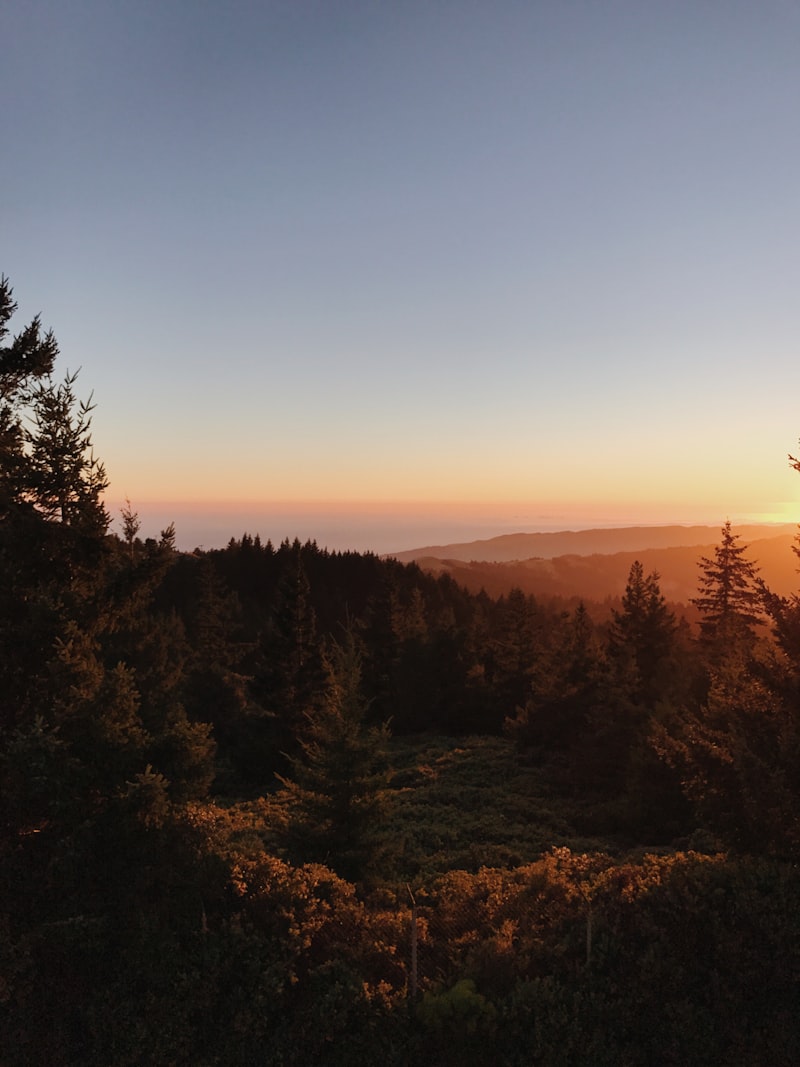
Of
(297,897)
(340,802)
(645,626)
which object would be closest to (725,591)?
(645,626)

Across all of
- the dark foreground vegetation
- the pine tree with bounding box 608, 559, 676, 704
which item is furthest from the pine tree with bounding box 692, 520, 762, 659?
the dark foreground vegetation

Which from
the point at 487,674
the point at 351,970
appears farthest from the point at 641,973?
the point at 487,674

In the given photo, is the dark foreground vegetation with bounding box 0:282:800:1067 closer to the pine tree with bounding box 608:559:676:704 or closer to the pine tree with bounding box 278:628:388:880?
the pine tree with bounding box 278:628:388:880

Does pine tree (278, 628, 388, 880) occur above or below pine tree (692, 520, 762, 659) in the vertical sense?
below

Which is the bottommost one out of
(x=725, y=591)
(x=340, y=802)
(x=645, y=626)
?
(x=340, y=802)

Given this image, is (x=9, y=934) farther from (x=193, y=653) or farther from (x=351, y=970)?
(x=193, y=653)

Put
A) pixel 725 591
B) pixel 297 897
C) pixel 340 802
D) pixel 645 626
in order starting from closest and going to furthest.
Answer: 1. pixel 297 897
2. pixel 340 802
3. pixel 725 591
4. pixel 645 626

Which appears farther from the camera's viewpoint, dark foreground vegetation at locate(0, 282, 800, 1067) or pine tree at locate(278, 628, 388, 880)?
pine tree at locate(278, 628, 388, 880)

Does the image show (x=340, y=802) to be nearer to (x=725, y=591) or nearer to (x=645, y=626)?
(x=725, y=591)

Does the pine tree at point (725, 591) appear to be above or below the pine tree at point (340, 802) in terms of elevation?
above

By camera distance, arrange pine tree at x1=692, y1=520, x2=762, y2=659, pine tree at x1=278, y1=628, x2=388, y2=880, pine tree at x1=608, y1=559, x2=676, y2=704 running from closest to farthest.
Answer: pine tree at x1=278, y1=628, x2=388, y2=880 → pine tree at x1=692, y1=520, x2=762, y2=659 → pine tree at x1=608, y1=559, x2=676, y2=704

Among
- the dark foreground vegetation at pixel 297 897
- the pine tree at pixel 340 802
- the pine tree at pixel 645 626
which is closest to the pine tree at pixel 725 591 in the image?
the pine tree at pixel 645 626

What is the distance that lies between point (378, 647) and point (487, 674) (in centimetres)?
957

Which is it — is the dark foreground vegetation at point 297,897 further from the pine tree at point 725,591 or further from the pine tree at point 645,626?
the pine tree at point 645,626
